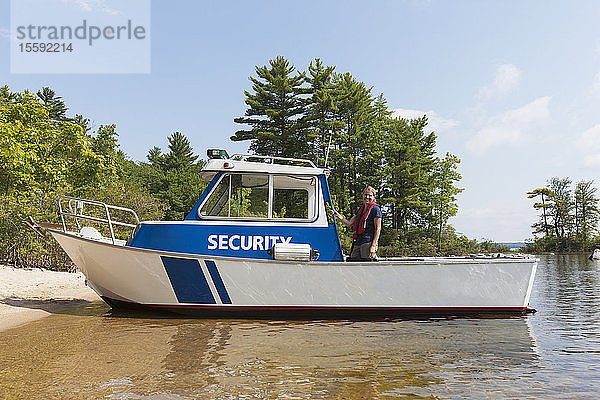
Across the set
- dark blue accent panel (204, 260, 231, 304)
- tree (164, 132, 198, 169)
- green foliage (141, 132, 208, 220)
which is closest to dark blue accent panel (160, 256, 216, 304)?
dark blue accent panel (204, 260, 231, 304)

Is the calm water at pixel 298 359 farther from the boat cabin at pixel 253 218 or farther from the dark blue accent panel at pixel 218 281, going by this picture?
the boat cabin at pixel 253 218

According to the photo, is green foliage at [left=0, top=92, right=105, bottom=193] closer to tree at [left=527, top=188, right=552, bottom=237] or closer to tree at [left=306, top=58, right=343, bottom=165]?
tree at [left=306, top=58, right=343, bottom=165]

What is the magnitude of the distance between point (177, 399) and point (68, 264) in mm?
12427

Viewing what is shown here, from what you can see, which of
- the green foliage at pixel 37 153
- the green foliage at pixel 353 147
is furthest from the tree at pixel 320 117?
the green foliage at pixel 37 153

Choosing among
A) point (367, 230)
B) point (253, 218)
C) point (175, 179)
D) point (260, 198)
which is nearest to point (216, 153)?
point (260, 198)

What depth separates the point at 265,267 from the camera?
23.3 ft

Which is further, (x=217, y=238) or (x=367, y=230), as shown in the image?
(x=367, y=230)

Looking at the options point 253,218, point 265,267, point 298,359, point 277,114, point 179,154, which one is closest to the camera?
point 298,359

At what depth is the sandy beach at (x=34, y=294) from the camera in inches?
296

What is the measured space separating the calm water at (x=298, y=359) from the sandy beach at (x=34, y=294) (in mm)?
543

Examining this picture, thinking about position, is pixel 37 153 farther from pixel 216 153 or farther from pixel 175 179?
pixel 175 179

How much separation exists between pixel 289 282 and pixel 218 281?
3.52 ft

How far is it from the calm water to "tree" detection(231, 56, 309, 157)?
100 ft

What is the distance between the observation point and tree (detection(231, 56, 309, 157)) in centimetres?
3769
